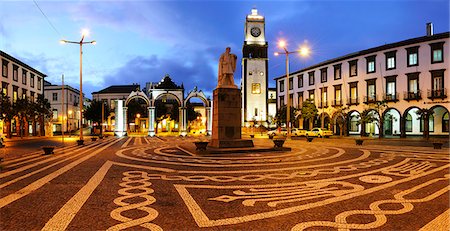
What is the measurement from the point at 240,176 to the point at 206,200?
3.37m

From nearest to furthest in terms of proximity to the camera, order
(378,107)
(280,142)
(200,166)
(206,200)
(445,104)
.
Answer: (206,200), (200,166), (280,142), (445,104), (378,107)

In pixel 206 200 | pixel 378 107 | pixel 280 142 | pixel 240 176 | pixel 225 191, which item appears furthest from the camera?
pixel 378 107

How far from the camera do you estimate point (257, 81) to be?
233ft

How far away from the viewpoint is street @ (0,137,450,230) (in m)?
5.64

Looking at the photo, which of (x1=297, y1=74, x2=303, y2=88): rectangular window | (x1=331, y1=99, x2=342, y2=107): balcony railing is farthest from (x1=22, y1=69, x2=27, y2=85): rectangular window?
(x1=331, y1=99, x2=342, y2=107): balcony railing

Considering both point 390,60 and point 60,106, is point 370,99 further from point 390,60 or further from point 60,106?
point 60,106

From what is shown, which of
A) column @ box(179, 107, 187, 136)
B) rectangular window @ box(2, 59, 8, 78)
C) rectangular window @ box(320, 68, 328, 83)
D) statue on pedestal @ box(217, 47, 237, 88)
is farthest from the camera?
rectangular window @ box(320, 68, 328, 83)

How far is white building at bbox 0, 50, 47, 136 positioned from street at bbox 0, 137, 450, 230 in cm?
3976

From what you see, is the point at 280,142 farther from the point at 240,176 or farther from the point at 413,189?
the point at 413,189

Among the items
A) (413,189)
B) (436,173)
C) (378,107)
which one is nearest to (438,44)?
(378,107)

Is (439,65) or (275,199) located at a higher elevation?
(439,65)

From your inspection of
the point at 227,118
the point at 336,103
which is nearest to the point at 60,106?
the point at 336,103

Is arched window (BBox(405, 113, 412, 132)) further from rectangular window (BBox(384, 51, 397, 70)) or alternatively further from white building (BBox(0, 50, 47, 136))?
white building (BBox(0, 50, 47, 136))

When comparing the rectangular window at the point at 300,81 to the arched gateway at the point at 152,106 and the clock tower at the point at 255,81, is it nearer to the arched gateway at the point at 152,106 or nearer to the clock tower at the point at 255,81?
the clock tower at the point at 255,81
